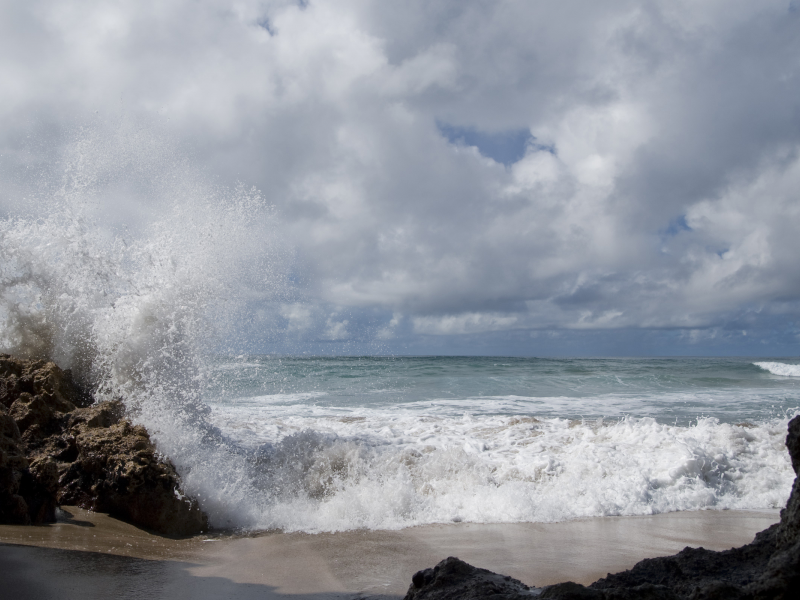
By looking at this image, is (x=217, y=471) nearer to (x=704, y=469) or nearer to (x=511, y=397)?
(x=704, y=469)

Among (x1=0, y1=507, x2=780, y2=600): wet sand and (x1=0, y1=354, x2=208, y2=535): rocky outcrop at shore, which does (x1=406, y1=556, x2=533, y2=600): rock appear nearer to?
(x1=0, y1=507, x2=780, y2=600): wet sand

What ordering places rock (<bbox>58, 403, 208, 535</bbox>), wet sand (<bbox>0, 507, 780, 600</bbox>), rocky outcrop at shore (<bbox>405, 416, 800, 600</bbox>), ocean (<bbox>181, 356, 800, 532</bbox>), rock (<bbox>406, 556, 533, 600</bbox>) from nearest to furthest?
1. rocky outcrop at shore (<bbox>405, 416, 800, 600</bbox>)
2. rock (<bbox>406, 556, 533, 600</bbox>)
3. wet sand (<bbox>0, 507, 780, 600</bbox>)
4. rock (<bbox>58, 403, 208, 535</bbox>)
5. ocean (<bbox>181, 356, 800, 532</bbox>)

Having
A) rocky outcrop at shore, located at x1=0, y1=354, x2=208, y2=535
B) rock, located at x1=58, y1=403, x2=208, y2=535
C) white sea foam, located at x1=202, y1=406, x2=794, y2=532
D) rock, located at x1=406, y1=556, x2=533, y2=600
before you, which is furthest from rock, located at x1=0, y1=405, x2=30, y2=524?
rock, located at x1=406, y1=556, x2=533, y2=600

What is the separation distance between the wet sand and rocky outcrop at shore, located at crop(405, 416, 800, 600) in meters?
1.28

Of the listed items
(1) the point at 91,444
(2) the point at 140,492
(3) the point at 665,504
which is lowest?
(3) the point at 665,504

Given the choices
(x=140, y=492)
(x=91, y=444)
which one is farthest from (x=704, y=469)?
(x=91, y=444)

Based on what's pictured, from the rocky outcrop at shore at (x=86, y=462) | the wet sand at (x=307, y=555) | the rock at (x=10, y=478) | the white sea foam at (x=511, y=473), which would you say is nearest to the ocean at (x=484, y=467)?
the white sea foam at (x=511, y=473)

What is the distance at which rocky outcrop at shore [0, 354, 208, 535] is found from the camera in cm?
432

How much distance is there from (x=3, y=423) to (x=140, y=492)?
4.02ft

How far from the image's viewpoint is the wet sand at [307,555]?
3.29m

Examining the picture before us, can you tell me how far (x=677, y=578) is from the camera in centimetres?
216

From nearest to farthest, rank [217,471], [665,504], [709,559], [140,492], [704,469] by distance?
[709,559], [140,492], [217,471], [665,504], [704,469]

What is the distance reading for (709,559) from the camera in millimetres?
2211

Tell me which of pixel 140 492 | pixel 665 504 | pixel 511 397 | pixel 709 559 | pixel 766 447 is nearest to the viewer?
pixel 709 559
